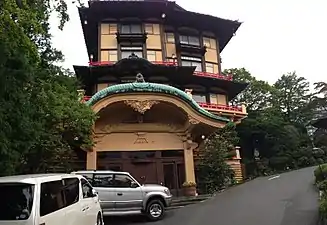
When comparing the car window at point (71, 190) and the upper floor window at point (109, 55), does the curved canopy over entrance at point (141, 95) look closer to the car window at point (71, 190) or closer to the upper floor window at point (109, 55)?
the car window at point (71, 190)

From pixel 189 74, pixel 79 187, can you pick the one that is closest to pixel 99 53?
pixel 189 74

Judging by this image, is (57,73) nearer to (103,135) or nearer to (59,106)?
(59,106)

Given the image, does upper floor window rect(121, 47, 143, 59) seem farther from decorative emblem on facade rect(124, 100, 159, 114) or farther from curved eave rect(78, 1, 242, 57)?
decorative emblem on facade rect(124, 100, 159, 114)

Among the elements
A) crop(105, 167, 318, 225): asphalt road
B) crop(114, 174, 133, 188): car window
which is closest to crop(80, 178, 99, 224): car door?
crop(114, 174, 133, 188): car window

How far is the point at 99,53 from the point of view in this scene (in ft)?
99.8

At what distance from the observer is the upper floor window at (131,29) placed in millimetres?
31413

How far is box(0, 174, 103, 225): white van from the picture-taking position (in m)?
5.54

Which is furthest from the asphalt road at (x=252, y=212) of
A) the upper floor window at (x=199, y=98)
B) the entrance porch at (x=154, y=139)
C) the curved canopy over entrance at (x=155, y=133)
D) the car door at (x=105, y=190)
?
the upper floor window at (x=199, y=98)

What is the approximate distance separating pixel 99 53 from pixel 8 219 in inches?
1022

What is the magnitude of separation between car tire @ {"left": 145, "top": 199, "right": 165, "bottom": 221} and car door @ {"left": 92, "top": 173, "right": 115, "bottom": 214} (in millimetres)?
1357

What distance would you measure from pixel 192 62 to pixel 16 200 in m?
28.1

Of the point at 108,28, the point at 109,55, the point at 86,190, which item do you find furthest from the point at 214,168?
the point at 108,28

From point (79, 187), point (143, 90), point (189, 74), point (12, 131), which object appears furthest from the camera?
point (189, 74)

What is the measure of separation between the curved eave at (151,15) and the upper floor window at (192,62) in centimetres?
328
